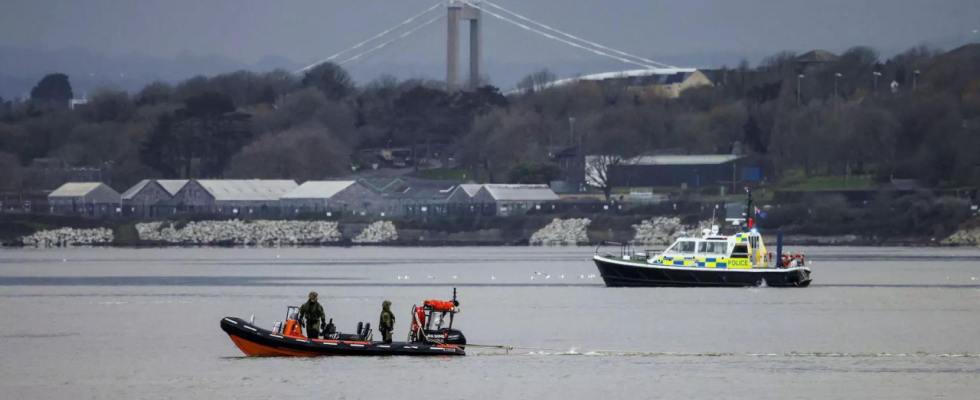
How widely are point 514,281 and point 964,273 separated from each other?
21.2 metres

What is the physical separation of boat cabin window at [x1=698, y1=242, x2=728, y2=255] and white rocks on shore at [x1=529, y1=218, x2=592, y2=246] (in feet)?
243

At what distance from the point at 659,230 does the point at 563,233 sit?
34.1 ft

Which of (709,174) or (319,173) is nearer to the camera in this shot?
(709,174)

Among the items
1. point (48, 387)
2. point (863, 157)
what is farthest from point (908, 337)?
point (863, 157)

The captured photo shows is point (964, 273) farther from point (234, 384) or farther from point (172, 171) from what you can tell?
point (172, 171)

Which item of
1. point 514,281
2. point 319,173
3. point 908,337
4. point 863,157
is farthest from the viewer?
point 319,173

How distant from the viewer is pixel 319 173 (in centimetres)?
17912

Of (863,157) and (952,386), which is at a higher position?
(863,157)

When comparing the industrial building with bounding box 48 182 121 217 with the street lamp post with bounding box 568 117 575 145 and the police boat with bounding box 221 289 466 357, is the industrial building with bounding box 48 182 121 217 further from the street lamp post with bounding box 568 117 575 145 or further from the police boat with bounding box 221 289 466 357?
the police boat with bounding box 221 289 466 357

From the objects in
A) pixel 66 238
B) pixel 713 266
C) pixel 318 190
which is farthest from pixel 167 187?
pixel 713 266

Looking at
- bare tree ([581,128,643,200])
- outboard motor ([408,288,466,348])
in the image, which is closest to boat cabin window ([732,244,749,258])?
outboard motor ([408,288,466,348])

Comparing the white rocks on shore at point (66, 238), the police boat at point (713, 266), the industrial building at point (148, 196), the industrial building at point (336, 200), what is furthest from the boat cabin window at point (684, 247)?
the industrial building at point (148, 196)

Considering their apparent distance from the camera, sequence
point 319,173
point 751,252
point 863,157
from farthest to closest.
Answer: point 319,173
point 863,157
point 751,252

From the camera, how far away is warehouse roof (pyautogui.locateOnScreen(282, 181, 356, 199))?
505 feet
